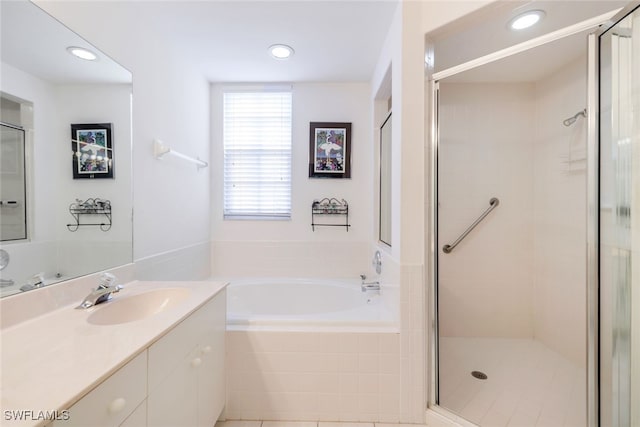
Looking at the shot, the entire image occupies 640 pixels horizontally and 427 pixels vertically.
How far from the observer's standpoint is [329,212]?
8.38 feet

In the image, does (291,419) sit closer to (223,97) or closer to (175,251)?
(175,251)

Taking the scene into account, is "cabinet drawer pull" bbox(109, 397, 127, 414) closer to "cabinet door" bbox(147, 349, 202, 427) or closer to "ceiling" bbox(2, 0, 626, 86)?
"cabinet door" bbox(147, 349, 202, 427)

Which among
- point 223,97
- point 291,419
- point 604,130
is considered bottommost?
point 291,419

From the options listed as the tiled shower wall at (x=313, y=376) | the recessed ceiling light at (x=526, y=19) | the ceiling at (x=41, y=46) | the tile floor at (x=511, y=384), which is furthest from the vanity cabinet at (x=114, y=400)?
the recessed ceiling light at (x=526, y=19)

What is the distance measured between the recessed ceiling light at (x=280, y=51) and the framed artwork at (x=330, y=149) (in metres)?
0.64

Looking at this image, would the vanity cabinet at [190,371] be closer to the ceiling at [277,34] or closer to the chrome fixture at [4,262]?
the chrome fixture at [4,262]

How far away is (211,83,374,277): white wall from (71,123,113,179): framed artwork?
4.52 ft

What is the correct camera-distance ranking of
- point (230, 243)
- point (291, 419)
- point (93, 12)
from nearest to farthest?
point (93, 12) → point (291, 419) → point (230, 243)

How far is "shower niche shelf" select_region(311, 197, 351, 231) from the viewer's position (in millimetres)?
2553

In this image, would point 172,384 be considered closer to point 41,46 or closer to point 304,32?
point 41,46

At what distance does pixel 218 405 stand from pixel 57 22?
1.87m

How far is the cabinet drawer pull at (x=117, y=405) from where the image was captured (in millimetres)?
655

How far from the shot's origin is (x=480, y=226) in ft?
7.57

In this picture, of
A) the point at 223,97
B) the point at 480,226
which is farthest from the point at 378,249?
the point at 223,97
